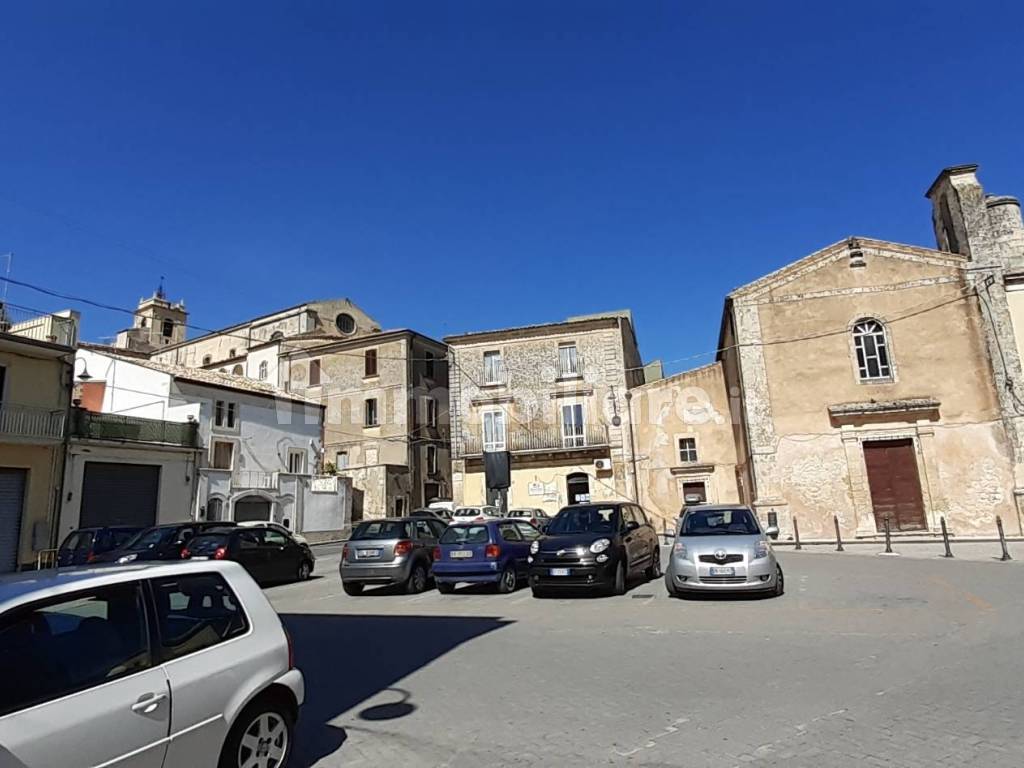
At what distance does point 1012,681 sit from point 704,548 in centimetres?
517

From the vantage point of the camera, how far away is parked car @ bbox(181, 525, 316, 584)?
46.4 ft

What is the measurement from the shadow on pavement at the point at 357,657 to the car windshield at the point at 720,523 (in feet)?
13.5

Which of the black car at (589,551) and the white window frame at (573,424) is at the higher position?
the white window frame at (573,424)

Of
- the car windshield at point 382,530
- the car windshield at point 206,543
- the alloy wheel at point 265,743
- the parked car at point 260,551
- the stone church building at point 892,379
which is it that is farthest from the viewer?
the stone church building at point 892,379

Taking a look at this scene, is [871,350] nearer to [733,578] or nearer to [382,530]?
[733,578]

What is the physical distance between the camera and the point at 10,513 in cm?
2091

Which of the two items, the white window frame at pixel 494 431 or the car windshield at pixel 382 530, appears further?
the white window frame at pixel 494 431

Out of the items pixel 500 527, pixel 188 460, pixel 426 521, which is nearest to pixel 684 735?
pixel 500 527

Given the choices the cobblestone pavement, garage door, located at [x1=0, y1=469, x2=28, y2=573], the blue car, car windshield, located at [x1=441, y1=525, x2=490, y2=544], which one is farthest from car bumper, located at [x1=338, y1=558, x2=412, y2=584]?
garage door, located at [x1=0, y1=469, x2=28, y2=573]

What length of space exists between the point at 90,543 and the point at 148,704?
50.2 ft

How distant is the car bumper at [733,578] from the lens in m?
10.2

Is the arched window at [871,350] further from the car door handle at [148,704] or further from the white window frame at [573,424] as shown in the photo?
the car door handle at [148,704]

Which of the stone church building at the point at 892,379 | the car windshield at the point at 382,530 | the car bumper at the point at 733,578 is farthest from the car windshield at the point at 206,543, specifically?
the stone church building at the point at 892,379

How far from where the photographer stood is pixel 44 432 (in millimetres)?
21453
